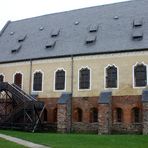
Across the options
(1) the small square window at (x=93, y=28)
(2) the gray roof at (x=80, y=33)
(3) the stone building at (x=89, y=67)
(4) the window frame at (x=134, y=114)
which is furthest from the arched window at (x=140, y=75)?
(1) the small square window at (x=93, y=28)

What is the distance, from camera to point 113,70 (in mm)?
36219

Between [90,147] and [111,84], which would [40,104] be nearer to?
[111,84]

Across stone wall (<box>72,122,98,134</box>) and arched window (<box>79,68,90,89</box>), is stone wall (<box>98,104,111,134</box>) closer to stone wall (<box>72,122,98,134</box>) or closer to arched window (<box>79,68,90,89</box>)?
stone wall (<box>72,122,98,134</box>)

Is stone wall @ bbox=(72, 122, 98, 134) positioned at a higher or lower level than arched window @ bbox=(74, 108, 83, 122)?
lower

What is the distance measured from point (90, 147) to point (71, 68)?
1670cm

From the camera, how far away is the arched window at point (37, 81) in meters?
40.3

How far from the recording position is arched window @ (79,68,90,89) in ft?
123

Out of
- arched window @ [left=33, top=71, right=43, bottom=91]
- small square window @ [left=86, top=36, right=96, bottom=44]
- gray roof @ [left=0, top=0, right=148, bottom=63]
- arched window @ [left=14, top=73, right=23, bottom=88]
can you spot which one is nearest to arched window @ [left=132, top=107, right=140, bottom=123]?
gray roof @ [left=0, top=0, right=148, bottom=63]

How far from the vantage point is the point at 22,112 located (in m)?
38.0

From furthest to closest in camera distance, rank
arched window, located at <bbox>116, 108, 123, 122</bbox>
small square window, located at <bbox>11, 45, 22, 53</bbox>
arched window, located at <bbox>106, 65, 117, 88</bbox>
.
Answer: small square window, located at <bbox>11, 45, 22, 53</bbox> → arched window, located at <bbox>106, 65, 117, 88</bbox> → arched window, located at <bbox>116, 108, 123, 122</bbox>

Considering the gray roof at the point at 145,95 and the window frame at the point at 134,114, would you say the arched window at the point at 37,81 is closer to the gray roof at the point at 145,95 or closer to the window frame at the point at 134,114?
the window frame at the point at 134,114

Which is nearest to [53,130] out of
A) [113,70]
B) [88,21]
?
[113,70]

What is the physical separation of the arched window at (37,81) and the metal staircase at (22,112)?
152 centimetres

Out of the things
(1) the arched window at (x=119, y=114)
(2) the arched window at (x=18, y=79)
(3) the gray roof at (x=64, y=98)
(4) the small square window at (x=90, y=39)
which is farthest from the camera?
(2) the arched window at (x=18, y=79)
